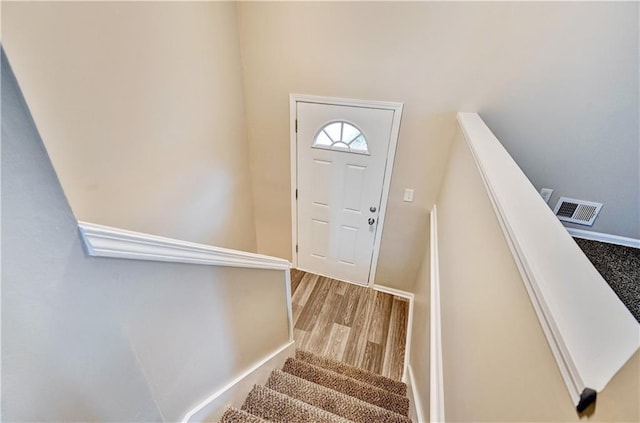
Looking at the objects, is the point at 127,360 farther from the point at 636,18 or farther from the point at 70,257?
the point at 636,18

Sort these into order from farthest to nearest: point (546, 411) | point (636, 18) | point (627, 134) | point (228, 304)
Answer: point (627, 134), point (636, 18), point (228, 304), point (546, 411)

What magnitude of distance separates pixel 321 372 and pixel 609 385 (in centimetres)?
211

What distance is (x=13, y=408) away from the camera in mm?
525

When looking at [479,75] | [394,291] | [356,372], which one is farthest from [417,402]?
[479,75]

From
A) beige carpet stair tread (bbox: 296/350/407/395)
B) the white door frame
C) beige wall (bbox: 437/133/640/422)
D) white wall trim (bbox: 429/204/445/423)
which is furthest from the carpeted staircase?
the white door frame

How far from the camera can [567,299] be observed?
0.58 meters

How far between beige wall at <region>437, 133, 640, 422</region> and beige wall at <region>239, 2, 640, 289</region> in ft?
2.92

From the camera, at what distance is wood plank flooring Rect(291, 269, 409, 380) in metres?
2.71

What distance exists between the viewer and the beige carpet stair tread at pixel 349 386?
1978 mm

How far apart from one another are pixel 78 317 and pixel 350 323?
2.72 meters

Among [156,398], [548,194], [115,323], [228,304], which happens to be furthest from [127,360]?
[548,194]

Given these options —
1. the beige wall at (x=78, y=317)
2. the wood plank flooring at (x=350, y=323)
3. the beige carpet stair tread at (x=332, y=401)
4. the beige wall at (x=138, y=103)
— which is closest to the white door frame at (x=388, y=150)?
the wood plank flooring at (x=350, y=323)

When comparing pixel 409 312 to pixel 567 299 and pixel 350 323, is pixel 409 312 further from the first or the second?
pixel 567 299

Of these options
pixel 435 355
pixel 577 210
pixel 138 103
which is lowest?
pixel 435 355
